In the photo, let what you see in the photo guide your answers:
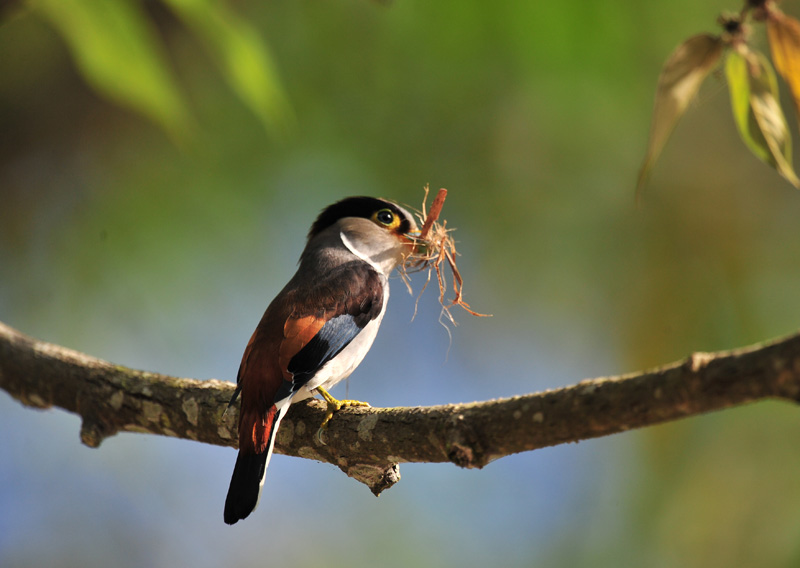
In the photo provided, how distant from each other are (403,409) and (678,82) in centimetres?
135

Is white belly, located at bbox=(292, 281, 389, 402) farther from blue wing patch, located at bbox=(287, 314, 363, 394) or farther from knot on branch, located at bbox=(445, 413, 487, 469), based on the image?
knot on branch, located at bbox=(445, 413, 487, 469)

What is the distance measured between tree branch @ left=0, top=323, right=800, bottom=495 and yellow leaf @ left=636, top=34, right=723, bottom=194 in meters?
0.44

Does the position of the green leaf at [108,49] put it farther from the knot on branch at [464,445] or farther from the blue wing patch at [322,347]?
the blue wing patch at [322,347]

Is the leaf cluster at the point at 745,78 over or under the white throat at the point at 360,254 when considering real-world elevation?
under

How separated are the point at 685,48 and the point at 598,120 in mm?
6349

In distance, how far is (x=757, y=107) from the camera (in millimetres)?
1305

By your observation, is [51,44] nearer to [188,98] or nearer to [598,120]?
[188,98]

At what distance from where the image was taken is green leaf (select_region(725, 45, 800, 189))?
1.28 metres

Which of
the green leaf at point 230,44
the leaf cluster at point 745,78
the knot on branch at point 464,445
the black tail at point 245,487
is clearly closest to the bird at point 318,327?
the black tail at point 245,487

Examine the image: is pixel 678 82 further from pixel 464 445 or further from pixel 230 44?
pixel 230 44

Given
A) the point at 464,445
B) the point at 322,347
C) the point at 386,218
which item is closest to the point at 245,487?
the point at 322,347

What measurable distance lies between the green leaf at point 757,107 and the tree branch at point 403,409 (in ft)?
1.06

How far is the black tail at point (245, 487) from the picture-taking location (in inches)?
97.0

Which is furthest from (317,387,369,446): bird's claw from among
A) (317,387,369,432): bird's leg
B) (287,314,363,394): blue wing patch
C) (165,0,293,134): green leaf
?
(165,0,293,134): green leaf
